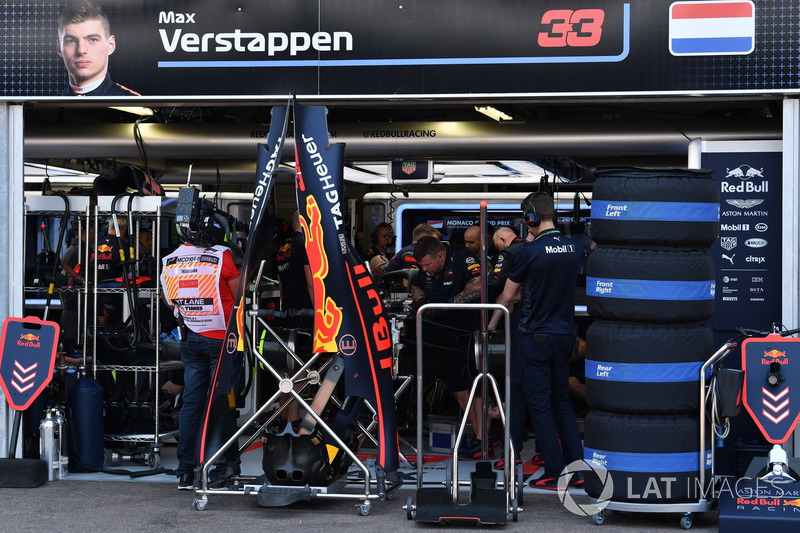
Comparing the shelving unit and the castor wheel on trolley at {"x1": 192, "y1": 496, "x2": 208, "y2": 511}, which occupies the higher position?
the shelving unit

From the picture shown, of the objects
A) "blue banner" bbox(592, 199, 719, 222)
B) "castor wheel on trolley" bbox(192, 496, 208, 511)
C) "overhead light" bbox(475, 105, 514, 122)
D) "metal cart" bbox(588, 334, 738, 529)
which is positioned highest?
"overhead light" bbox(475, 105, 514, 122)

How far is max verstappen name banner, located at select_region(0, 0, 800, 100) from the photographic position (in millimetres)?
6258

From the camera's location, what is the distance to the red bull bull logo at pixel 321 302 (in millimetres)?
5910

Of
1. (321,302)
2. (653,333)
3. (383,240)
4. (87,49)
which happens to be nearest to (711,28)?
(653,333)

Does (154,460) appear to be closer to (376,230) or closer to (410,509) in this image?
(410,509)

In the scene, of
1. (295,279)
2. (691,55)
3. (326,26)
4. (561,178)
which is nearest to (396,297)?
(295,279)

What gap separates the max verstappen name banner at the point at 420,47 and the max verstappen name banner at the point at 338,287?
2.46 ft

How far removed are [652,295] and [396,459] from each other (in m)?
1.80

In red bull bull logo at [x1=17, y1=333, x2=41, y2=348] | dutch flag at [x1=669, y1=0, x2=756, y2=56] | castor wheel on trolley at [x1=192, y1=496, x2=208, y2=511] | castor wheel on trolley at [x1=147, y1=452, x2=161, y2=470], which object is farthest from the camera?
castor wheel on trolley at [x1=147, y1=452, x2=161, y2=470]

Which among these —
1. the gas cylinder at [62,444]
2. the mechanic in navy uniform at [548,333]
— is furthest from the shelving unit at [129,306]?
the mechanic in navy uniform at [548,333]

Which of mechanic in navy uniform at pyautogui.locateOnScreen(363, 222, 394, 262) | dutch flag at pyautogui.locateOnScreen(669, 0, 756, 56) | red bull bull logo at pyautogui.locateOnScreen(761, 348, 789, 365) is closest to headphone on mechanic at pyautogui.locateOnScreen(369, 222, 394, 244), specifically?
mechanic in navy uniform at pyautogui.locateOnScreen(363, 222, 394, 262)

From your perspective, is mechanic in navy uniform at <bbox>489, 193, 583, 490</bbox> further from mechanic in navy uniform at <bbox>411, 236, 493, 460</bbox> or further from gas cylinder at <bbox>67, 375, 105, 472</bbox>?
gas cylinder at <bbox>67, 375, 105, 472</bbox>

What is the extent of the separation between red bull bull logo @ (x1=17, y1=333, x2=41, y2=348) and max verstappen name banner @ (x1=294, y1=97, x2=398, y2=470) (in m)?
1.99

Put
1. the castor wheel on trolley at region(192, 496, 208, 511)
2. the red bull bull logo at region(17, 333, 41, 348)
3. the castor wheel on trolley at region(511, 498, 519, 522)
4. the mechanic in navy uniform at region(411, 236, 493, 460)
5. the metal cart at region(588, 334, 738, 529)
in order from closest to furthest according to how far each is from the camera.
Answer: the metal cart at region(588, 334, 738, 529), the castor wheel on trolley at region(511, 498, 519, 522), the castor wheel on trolley at region(192, 496, 208, 511), the red bull bull logo at region(17, 333, 41, 348), the mechanic in navy uniform at region(411, 236, 493, 460)
